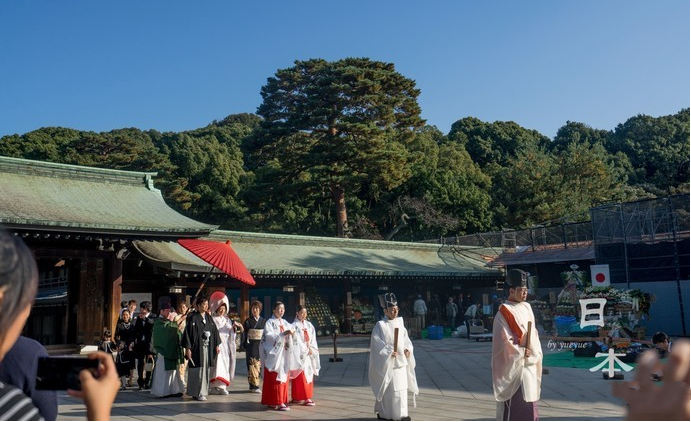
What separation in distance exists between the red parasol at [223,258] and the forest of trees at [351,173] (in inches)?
870

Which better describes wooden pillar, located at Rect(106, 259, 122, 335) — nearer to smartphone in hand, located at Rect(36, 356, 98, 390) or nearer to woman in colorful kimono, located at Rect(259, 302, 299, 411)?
woman in colorful kimono, located at Rect(259, 302, 299, 411)

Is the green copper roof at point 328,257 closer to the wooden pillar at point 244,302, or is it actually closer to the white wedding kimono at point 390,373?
the wooden pillar at point 244,302

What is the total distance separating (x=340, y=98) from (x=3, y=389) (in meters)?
37.5

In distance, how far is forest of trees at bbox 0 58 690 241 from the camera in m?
38.2

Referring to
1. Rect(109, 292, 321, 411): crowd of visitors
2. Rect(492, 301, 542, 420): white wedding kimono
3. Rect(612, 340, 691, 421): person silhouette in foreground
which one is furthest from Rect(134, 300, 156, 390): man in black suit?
Rect(612, 340, 691, 421): person silhouette in foreground

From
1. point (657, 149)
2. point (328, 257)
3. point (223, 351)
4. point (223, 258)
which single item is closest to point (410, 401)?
point (223, 351)

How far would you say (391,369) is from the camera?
28.8 ft

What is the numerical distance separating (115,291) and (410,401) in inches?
415

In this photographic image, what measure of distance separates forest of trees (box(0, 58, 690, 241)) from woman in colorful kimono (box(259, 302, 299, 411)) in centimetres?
2706

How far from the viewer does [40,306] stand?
25953 millimetres

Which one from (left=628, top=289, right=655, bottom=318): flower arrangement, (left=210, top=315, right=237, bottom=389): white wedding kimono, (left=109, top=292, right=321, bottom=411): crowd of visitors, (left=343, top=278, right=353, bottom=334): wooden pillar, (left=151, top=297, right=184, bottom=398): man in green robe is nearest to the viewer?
(left=109, top=292, right=321, bottom=411): crowd of visitors

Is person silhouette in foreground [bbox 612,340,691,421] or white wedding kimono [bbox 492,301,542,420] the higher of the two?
person silhouette in foreground [bbox 612,340,691,421]

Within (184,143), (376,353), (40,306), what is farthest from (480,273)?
(184,143)

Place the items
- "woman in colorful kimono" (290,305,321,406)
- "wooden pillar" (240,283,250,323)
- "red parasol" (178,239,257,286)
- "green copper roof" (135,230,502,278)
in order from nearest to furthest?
"woman in colorful kimono" (290,305,321,406), "red parasol" (178,239,257,286), "green copper roof" (135,230,502,278), "wooden pillar" (240,283,250,323)
